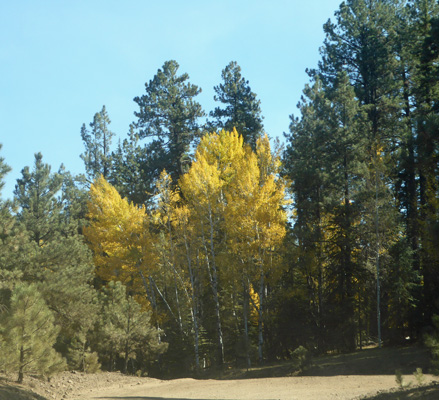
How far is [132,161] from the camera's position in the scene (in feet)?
125

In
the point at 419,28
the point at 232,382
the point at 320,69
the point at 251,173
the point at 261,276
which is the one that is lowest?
the point at 232,382

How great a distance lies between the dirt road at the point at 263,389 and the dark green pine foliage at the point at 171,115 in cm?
1935

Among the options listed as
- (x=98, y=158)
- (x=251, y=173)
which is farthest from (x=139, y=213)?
(x=98, y=158)

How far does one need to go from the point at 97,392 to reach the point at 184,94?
25116 millimetres

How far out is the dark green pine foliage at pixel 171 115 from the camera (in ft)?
119

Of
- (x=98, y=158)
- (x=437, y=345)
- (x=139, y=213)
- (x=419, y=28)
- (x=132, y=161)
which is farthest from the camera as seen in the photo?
(x=98, y=158)

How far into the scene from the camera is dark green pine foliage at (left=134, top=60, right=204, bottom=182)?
36.2 meters

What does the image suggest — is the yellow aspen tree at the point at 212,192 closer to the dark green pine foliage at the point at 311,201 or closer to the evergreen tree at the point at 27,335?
the dark green pine foliage at the point at 311,201

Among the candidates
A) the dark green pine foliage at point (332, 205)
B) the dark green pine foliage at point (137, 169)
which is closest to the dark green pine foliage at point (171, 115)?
the dark green pine foliage at point (137, 169)

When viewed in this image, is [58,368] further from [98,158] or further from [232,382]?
[98,158]

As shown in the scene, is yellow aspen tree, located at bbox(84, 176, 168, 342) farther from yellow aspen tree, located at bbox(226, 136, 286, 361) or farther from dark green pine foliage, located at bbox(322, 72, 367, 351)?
dark green pine foliage, located at bbox(322, 72, 367, 351)

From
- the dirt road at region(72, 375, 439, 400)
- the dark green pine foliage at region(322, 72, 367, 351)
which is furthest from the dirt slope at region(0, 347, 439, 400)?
the dark green pine foliage at region(322, 72, 367, 351)

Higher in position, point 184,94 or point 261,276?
point 184,94

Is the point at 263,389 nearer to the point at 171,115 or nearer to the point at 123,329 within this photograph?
the point at 123,329
